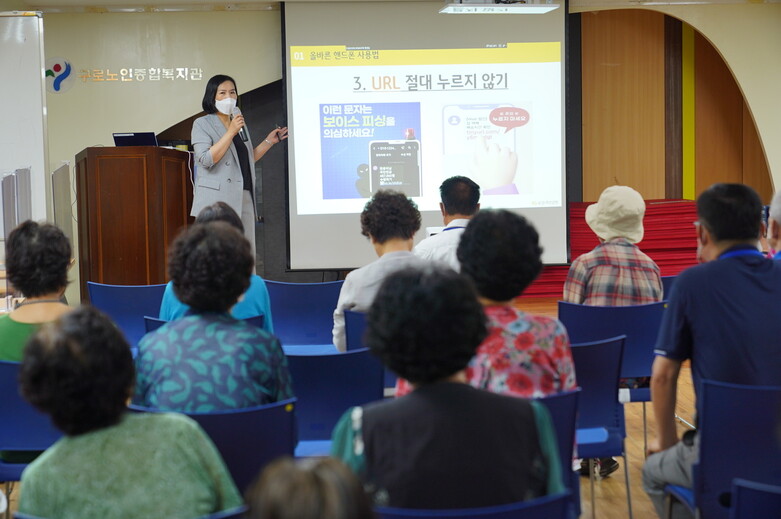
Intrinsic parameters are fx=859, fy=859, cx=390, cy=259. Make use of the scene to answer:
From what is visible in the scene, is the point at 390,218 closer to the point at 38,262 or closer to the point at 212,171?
the point at 38,262

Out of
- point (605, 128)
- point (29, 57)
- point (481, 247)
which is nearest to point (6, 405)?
point (481, 247)

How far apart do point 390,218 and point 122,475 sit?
2.10 m

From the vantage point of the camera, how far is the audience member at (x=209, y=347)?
6.27ft

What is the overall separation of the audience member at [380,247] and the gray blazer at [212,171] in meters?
2.67

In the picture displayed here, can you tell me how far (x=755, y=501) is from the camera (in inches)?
54.7

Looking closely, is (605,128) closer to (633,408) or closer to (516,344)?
(633,408)

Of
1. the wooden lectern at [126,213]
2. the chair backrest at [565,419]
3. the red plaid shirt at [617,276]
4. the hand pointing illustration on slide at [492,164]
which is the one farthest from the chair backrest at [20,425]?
the hand pointing illustration on slide at [492,164]

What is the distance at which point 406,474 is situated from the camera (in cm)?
138

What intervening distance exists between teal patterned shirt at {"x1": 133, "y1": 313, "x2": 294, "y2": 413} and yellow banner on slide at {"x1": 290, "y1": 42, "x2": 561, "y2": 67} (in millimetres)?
5664

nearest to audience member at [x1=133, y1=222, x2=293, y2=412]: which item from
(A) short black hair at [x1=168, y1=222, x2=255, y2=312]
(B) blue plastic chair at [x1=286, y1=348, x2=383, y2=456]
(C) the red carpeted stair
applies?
(A) short black hair at [x1=168, y1=222, x2=255, y2=312]

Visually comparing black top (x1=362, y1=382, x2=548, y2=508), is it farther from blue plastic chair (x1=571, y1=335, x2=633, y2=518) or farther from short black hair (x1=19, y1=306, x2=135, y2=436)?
blue plastic chair (x1=571, y1=335, x2=633, y2=518)

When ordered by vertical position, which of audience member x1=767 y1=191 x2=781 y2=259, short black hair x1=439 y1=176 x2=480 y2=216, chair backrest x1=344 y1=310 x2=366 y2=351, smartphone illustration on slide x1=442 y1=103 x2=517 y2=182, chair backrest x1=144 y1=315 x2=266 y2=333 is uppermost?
smartphone illustration on slide x1=442 y1=103 x2=517 y2=182

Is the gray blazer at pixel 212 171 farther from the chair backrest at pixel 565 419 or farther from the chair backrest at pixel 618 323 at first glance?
the chair backrest at pixel 565 419

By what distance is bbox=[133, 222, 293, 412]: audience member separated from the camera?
1911mm
